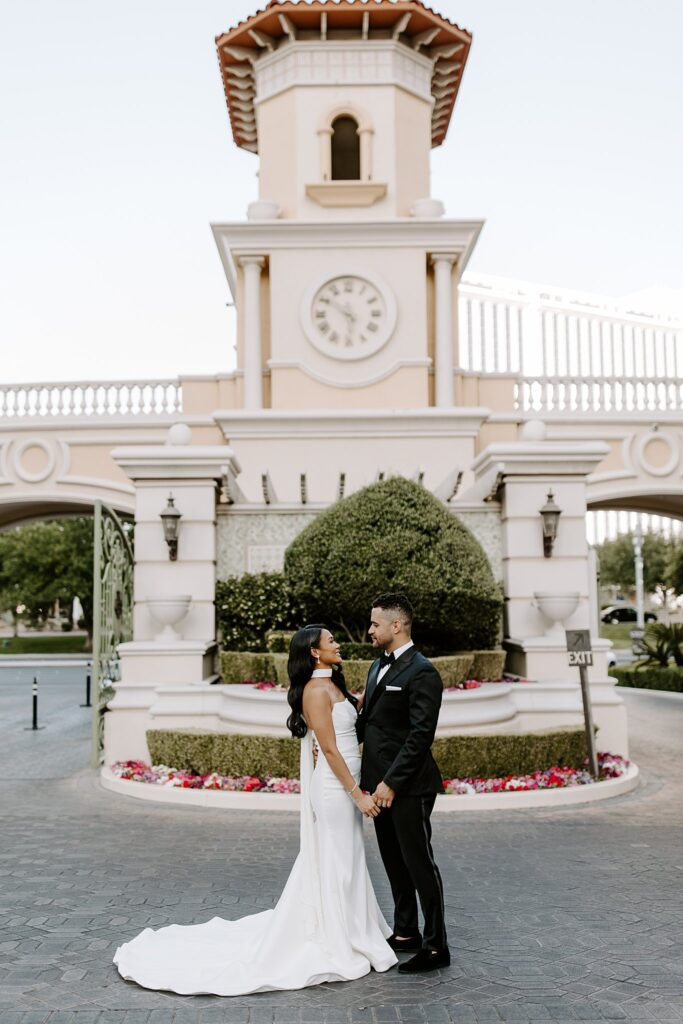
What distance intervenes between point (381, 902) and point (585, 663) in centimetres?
468

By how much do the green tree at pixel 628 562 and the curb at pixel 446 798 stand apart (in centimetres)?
4929

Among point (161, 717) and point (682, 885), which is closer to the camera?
point (682, 885)

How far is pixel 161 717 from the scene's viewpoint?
11203 millimetres

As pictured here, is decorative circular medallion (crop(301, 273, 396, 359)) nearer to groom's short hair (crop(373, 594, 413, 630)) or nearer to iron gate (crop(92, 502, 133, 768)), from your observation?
iron gate (crop(92, 502, 133, 768))

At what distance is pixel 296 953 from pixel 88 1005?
1.02 meters

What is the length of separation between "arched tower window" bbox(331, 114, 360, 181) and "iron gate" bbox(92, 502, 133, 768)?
34.5 feet

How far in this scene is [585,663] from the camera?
10.5m

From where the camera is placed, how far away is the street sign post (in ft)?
34.1

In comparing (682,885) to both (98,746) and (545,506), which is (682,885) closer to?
(545,506)

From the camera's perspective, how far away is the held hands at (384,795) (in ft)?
16.8

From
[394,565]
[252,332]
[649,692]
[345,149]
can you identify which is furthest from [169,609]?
[649,692]

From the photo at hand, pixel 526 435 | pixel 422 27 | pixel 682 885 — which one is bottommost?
pixel 682 885

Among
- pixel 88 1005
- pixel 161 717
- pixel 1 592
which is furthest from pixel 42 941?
pixel 1 592

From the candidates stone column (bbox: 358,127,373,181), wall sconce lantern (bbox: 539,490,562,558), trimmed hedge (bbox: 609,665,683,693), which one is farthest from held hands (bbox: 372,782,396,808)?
trimmed hedge (bbox: 609,665,683,693)
